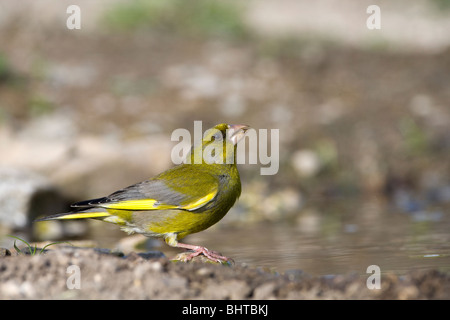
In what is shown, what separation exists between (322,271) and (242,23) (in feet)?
31.6

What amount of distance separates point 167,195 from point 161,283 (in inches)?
54.3

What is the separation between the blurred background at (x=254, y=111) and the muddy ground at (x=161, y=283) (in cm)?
135

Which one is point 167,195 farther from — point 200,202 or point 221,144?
point 221,144

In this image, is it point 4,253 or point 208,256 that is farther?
point 208,256

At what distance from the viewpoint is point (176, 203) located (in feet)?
17.0

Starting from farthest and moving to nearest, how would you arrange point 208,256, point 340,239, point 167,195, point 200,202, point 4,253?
point 340,239
point 167,195
point 200,202
point 208,256
point 4,253

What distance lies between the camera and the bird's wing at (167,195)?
5152 mm

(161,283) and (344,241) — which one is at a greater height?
(344,241)

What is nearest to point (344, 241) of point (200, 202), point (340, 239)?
point (340, 239)

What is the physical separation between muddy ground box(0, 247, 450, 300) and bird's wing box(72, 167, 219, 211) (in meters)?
0.96

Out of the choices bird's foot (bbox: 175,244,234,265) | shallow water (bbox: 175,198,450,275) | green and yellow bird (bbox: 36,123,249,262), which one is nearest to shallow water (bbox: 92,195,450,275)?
shallow water (bbox: 175,198,450,275)

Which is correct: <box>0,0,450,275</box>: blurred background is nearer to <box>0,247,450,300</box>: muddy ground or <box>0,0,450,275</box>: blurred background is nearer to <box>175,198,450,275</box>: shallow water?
<box>175,198,450,275</box>: shallow water

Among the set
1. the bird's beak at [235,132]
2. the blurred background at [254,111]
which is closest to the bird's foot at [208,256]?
the blurred background at [254,111]
